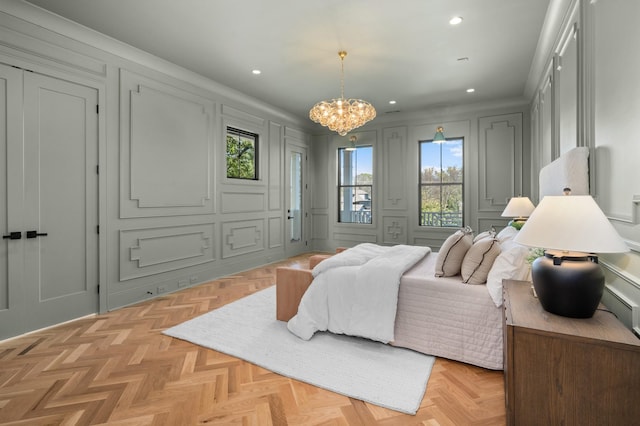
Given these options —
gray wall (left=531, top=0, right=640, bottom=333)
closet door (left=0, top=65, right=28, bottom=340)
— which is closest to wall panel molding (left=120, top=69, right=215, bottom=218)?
closet door (left=0, top=65, right=28, bottom=340)

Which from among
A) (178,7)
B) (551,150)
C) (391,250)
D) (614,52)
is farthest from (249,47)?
(551,150)

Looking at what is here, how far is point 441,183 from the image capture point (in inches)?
226

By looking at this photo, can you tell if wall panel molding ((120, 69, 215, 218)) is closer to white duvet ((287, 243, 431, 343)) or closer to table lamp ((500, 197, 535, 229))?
white duvet ((287, 243, 431, 343))

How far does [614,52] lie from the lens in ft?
5.16

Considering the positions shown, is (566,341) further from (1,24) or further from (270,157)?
(270,157)

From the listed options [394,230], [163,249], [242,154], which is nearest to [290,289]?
[163,249]

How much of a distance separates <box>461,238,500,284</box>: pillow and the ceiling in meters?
2.08

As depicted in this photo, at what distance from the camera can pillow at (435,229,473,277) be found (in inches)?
92.6

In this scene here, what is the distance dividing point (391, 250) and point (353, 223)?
3.30 meters

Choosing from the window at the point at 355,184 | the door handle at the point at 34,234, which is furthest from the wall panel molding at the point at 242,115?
the door handle at the point at 34,234

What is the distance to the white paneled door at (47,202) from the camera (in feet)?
8.37

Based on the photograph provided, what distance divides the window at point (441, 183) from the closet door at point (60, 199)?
199 inches

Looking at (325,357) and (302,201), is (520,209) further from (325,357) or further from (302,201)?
(302,201)

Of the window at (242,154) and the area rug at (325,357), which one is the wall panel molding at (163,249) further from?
the area rug at (325,357)
